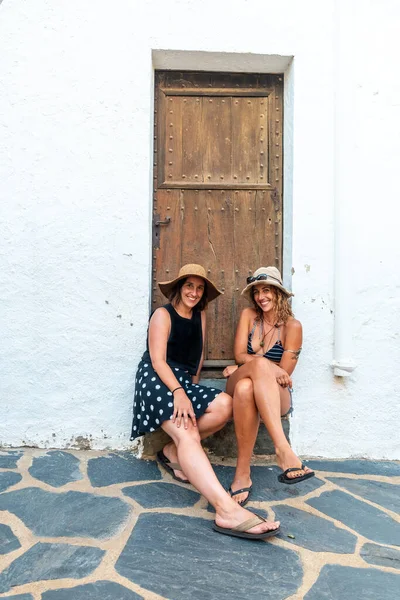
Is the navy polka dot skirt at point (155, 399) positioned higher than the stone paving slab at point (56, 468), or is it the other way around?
the navy polka dot skirt at point (155, 399)

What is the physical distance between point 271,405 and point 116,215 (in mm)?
1655

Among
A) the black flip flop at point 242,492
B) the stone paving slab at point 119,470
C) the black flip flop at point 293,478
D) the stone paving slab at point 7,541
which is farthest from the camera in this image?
the stone paving slab at point 119,470

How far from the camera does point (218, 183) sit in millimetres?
3553

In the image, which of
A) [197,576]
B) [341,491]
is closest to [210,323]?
[341,491]

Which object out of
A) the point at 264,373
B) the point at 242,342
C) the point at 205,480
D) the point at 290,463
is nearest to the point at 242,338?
the point at 242,342

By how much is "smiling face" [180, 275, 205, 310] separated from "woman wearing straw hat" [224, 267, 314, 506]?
341mm

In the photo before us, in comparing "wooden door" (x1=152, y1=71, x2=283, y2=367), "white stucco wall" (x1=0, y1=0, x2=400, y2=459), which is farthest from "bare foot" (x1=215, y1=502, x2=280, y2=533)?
"wooden door" (x1=152, y1=71, x2=283, y2=367)

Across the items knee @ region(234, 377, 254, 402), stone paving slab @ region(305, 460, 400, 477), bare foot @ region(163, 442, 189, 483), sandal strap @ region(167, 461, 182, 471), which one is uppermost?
knee @ region(234, 377, 254, 402)

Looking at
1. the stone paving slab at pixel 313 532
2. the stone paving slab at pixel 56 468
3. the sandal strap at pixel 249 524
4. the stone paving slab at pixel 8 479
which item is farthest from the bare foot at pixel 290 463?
the stone paving slab at pixel 8 479

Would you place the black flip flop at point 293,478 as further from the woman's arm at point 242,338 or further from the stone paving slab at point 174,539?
the woman's arm at point 242,338

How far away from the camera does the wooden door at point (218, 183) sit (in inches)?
139

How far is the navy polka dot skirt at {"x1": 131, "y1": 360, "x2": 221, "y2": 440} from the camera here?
A: 2.75 m

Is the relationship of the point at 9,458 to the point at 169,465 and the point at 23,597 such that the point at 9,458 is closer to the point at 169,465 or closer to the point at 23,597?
the point at 169,465

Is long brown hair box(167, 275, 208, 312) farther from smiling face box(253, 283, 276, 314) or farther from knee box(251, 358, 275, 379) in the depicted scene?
knee box(251, 358, 275, 379)
